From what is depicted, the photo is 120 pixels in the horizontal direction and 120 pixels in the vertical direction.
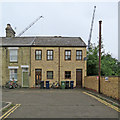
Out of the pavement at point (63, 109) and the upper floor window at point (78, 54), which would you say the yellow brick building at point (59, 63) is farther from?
the pavement at point (63, 109)

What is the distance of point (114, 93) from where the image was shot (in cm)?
1266

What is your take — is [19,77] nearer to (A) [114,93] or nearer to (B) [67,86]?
(B) [67,86]

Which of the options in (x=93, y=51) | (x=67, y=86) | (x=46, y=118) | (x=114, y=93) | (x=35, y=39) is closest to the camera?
(x=46, y=118)

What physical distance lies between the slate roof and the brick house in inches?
6.2

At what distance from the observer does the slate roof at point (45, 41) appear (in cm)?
2610

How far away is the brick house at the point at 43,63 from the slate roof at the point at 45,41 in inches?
6.2

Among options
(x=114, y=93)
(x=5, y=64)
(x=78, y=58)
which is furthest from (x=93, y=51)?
(x=114, y=93)

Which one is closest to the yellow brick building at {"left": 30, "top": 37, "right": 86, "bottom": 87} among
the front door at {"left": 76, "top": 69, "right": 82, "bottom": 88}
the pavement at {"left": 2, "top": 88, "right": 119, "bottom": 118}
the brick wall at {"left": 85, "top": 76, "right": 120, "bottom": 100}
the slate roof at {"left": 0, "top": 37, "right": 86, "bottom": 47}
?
the front door at {"left": 76, "top": 69, "right": 82, "bottom": 88}

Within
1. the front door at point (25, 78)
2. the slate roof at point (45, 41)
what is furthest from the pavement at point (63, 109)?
the slate roof at point (45, 41)

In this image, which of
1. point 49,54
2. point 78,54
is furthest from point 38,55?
point 78,54

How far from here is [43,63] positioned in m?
25.7

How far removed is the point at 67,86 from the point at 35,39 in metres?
9.88

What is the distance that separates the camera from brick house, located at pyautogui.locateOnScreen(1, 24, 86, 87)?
1004 inches

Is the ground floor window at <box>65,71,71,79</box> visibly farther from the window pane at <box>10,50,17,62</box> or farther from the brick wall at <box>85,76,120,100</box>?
the brick wall at <box>85,76,120,100</box>
